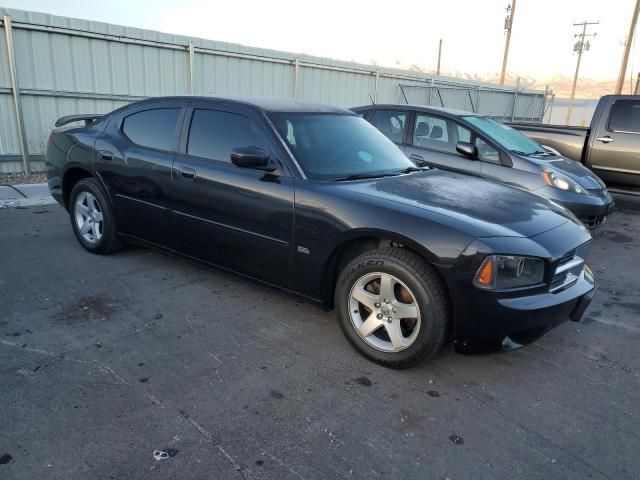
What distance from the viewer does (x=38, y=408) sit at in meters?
2.62

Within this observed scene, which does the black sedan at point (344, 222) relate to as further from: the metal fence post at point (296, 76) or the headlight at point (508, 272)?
the metal fence post at point (296, 76)

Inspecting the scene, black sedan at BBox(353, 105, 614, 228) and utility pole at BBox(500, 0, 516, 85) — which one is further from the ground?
utility pole at BBox(500, 0, 516, 85)

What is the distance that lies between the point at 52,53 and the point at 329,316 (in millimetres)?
7849

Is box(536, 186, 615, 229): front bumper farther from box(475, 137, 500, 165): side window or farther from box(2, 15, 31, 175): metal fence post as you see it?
box(2, 15, 31, 175): metal fence post

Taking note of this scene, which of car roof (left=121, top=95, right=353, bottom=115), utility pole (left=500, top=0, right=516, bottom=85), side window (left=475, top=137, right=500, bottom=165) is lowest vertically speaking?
side window (left=475, top=137, right=500, bottom=165)

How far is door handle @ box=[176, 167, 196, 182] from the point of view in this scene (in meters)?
4.01

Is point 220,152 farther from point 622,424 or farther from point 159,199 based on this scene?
point 622,424

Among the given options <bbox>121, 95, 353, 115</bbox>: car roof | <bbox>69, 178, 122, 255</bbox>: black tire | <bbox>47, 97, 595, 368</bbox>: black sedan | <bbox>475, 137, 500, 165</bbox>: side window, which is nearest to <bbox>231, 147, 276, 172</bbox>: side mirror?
<bbox>47, 97, 595, 368</bbox>: black sedan

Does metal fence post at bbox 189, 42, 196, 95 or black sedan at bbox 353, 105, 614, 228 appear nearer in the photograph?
black sedan at bbox 353, 105, 614, 228

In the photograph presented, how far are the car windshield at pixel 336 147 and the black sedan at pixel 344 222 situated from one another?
0.5 inches

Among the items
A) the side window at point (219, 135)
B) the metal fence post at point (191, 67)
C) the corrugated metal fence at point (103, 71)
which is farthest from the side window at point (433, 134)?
the metal fence post at point (191, 67)

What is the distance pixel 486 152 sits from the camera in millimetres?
6430

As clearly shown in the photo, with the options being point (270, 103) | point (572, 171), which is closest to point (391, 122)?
point (572, 171)

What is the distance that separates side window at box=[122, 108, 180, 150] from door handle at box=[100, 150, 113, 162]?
251 millimetres
